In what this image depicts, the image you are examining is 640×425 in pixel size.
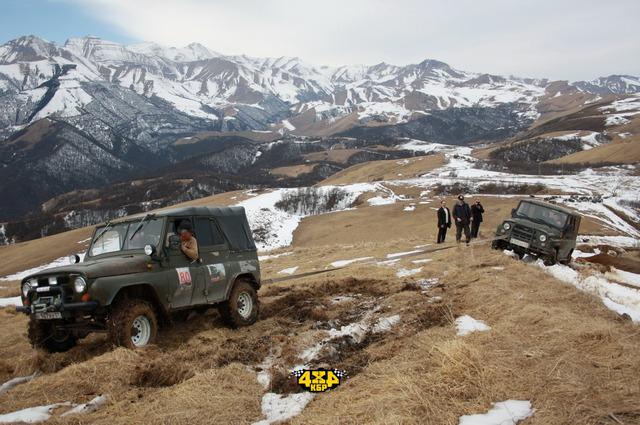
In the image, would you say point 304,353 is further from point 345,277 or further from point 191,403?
point 345,277

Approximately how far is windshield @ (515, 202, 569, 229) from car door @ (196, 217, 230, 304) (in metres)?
12.8

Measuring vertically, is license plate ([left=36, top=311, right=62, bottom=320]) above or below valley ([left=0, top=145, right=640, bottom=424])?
above

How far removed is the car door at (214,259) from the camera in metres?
9.47

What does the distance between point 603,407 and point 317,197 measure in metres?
133

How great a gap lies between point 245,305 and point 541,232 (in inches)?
452

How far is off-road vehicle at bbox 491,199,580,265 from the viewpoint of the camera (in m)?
16.8

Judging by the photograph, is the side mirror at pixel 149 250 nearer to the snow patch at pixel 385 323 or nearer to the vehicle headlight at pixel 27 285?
the vehicle headlight at pixel 27 285

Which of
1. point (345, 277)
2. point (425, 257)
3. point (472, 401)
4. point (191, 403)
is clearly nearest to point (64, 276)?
point (191, 403)

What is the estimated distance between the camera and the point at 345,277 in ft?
47.8

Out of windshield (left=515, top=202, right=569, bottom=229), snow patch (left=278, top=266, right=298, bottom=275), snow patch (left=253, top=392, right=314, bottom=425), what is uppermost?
snow patch (left=253, top=392, right=314, bottom=425)

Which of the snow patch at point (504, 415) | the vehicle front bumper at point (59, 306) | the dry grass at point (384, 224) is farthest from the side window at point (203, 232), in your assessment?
the dry grass at point (384, 224)

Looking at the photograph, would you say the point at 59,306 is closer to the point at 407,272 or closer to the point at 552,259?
the point at 407,272

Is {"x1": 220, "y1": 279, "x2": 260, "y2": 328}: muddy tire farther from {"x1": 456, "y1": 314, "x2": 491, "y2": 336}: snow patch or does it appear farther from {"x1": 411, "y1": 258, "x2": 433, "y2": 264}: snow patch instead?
{"x1": 411, "y1": 258, "x2": 433, "y2": 264}: snow patch

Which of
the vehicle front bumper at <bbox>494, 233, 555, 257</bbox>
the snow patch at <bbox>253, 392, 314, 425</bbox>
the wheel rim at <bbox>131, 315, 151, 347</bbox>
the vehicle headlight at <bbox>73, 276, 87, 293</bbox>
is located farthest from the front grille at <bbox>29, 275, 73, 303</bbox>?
the vehicle front bumper at <bbox>494, 233, 555, 257</bbox>
